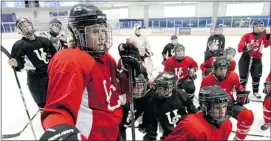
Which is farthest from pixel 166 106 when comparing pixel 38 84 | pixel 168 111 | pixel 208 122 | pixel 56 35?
pixel 56 35

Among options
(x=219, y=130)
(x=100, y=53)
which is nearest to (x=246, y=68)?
(x=219, y=130)

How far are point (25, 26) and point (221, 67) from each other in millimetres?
1826

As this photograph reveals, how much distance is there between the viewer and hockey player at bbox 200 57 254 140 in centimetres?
188

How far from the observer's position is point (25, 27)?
2.11 m

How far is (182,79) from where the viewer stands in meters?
2.77

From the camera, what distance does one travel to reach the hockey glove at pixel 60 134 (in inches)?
20.1

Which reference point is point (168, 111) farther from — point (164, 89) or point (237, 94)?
point (237, 94)

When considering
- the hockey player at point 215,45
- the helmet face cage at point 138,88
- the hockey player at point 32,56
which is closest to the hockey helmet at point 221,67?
the helmet face cage at point 138,88

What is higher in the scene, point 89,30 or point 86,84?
point 89,30

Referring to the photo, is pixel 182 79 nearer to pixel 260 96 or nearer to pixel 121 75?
pixel 260 96

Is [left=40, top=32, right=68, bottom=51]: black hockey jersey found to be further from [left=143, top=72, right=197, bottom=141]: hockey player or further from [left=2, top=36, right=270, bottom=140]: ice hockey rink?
[left=143, top=72, right=197, bottom=141]: hockey player

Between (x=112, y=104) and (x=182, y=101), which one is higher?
(x=112, y=104)

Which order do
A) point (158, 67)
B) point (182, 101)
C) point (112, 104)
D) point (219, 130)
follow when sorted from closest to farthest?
point (112, 104), point (219, 130), point (182, 101), point (158, 67)

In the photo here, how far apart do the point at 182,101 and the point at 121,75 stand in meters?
0.96
